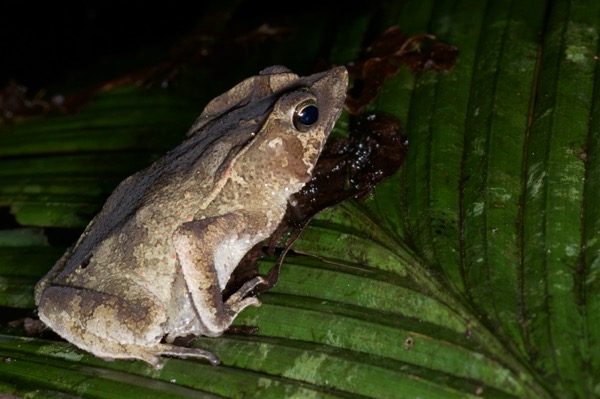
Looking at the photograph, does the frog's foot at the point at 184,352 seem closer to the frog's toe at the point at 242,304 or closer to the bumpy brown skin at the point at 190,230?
the bumpy brown skin at the point at 190,230

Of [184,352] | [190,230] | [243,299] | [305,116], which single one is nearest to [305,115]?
[305,116]

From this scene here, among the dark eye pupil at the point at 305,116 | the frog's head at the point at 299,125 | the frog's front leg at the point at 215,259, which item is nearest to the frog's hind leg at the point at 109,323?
the frog's front leg at the point at 215,259

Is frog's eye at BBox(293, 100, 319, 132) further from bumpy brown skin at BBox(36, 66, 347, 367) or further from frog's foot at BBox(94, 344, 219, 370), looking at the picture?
frog's foot at BBox(94, 344, 219, 370)

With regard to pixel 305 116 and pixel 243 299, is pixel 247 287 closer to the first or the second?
pixel 243 299

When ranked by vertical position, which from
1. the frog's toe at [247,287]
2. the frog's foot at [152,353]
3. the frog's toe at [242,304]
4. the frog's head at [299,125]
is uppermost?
the frog's head at [299,125]

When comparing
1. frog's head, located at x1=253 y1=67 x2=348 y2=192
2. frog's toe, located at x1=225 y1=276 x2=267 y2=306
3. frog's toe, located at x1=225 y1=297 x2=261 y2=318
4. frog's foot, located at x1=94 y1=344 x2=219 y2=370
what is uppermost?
frog's head, located at x1=253 y1=67 x2=348 y2=192

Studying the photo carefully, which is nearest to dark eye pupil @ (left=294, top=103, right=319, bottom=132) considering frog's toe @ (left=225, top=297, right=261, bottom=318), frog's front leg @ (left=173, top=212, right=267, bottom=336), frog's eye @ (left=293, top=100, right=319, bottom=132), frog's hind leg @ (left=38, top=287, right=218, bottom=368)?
frog's eye @ (left=293, top=100, right=319, bottom=132)

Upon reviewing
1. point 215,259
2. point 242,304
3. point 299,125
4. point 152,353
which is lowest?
point 152,353
